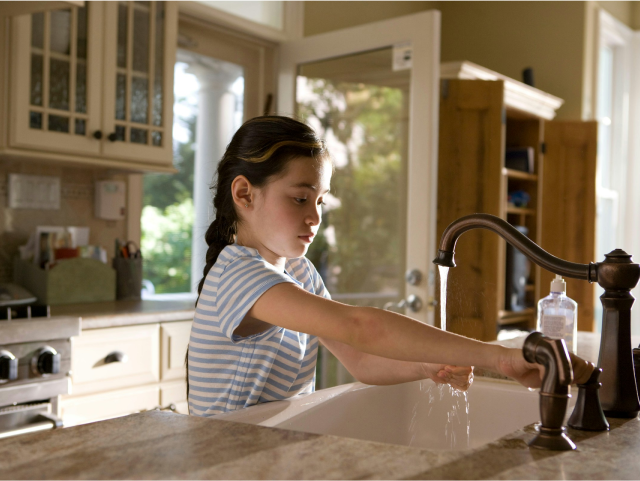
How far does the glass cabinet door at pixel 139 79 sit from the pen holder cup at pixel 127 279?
44 centimetres

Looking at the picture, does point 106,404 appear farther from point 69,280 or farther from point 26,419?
point 69,280

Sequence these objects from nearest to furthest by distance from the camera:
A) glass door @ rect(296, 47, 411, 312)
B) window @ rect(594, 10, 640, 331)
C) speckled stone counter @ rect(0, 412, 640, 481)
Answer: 1. speckled stone counter @ rect(0, 412, 640, 481)
2. glass door @ rect(296, 47, 411, 312)
3. window @ rect(594, 10, 640, 331)

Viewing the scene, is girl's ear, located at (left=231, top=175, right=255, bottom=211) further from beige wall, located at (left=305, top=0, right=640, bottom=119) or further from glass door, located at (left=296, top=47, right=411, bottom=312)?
beige wall, located at (left=305, top=0, right=640, bottom=119)

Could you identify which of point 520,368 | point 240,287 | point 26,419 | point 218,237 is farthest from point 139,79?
point 520,368

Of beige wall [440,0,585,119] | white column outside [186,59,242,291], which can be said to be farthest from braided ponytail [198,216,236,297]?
beige wall [440,0,585,119]

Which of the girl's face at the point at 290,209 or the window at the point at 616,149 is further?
the window at the point at 616,149

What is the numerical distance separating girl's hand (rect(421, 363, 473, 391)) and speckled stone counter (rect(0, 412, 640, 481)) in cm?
19

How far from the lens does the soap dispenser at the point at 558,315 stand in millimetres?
1252

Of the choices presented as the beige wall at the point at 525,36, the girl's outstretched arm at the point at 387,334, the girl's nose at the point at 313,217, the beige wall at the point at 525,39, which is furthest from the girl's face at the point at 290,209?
the beige wall at the point at 525,39

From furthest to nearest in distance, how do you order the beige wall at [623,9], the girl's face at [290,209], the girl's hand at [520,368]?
the beige wall at [623,9]
the girl's face at [290,209]
the girl's hand at [520,368]

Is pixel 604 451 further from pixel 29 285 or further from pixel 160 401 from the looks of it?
pixel 29 285

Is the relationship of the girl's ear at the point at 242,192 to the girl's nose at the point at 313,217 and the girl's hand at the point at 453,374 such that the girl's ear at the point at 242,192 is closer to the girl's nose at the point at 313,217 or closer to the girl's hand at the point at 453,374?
the girl's nose at the point at 313,217

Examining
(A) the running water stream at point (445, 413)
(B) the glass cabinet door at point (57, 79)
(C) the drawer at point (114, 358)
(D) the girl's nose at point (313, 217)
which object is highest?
(B) the glass cabinet door at point (57, 79)

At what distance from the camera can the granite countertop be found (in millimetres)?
2047
